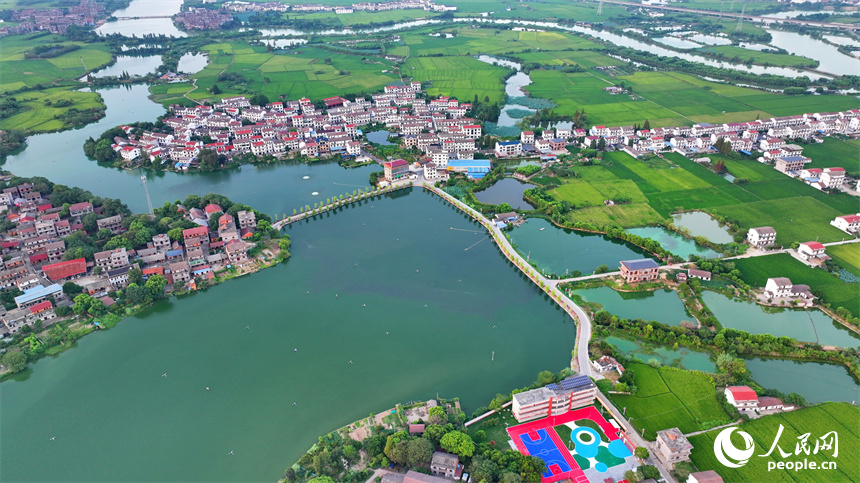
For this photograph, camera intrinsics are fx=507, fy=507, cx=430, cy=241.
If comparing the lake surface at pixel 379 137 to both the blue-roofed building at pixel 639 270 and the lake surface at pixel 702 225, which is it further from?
the blue-roofed building at pixel 639 270

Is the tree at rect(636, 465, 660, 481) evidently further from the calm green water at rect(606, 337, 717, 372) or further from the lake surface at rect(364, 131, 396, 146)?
the lake surface at rect(364, 131, 396, 146)

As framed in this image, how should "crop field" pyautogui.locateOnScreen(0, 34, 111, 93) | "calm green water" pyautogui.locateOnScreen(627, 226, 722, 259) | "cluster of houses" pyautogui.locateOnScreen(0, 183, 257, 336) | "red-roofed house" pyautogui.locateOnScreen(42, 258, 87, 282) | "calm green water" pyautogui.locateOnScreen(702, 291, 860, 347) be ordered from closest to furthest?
"calm green water" pyautogui.locateOnScreen(702, 291, 860, 347)
"cluster of houses" pyautogui.locateOnScreen(0, 183, 257, 336)
"red-roofed house" pyautogui.locateOnScreen(42, 258, 87, 282)
"calm green water" pyautogui.locateOnScreen(627, 226, 722, 259)
"crop field" pyautogui.locateOnScreen(0, 34, 111, 93)

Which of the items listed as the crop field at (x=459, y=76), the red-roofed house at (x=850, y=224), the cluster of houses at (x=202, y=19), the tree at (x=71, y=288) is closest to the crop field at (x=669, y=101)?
the crop field at (x=459, y=76)

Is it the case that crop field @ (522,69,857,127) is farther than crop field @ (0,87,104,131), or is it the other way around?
crop field @ (522,69,857,127)

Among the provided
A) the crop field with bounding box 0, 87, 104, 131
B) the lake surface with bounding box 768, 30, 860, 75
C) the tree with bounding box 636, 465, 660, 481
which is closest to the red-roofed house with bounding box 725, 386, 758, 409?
the tree with bounding box 636, 465, 660, 481

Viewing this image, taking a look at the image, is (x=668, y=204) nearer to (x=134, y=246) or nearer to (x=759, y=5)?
(x=134, y=246)

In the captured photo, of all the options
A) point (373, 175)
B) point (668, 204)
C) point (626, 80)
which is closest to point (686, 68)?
point (626, 80)
